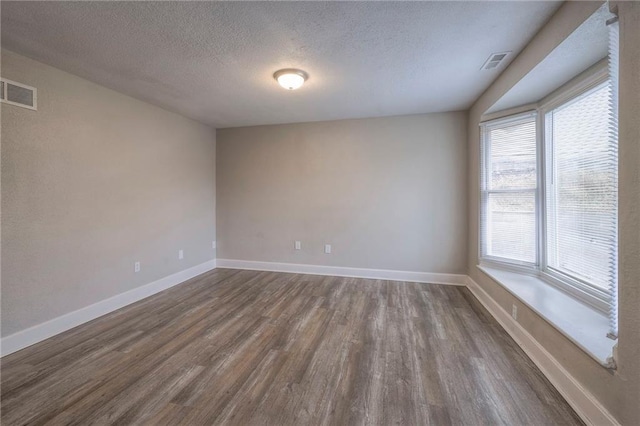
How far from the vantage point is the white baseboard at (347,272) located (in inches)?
150

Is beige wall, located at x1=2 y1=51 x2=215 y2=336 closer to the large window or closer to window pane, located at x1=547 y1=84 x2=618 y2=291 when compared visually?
the large window

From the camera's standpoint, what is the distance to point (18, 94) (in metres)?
2.16

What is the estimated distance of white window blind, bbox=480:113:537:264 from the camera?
→ 2.74 metres

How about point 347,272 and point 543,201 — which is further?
point 347,272

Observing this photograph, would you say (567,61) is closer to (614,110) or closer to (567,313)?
(614,110)

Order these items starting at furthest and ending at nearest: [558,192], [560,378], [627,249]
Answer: [558,192]
[560,378]
[627,249]

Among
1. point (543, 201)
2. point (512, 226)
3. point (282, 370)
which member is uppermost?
point (543, 201)

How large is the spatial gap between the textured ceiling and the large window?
13cm

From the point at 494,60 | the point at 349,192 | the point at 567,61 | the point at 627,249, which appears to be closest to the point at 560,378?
the point at 627,249

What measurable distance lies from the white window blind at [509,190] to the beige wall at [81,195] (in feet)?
14.0

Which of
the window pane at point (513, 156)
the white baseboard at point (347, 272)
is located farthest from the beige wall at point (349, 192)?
the window pane at point (513, 156)

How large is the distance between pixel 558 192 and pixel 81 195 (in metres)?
4.66

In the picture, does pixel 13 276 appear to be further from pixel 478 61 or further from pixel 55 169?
pixel 478 61

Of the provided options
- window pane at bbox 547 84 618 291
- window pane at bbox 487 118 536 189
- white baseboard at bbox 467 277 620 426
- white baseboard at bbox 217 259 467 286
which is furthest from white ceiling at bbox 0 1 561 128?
white baseboard at bbox 217 259 467 286
